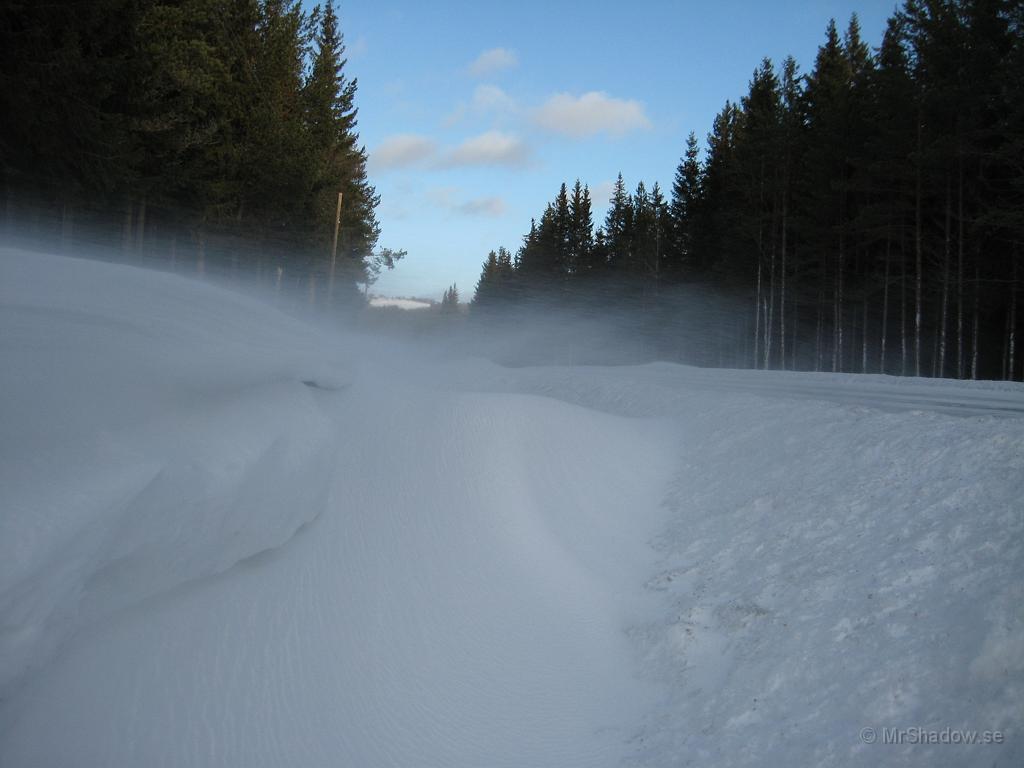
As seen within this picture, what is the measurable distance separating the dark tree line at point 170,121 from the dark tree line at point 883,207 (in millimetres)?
22768

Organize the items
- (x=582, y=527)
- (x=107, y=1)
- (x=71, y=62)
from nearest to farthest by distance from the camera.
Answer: (x=582, y=527), (x=71, y=62), (x=107, y=1)

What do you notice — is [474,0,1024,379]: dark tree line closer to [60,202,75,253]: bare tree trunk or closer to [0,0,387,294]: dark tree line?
[0,0,387,294]: dark tree line

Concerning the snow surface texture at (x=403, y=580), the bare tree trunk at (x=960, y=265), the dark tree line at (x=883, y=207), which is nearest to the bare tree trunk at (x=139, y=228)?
the snow surface texture at (x=403, y=580)

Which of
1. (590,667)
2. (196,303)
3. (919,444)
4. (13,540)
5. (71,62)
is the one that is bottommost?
(590,667)

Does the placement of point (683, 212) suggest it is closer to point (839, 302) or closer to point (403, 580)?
point (839, 302)

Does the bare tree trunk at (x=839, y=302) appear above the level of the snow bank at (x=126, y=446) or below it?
above

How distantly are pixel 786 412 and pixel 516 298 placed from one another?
51.3 m

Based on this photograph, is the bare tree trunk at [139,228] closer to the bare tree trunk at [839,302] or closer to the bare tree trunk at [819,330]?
the bare tree trunk at [839,302]

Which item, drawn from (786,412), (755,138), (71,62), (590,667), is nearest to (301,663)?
(590,667)

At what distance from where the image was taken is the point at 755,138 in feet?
104

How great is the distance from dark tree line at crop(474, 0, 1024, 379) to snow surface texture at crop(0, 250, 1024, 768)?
20266mm

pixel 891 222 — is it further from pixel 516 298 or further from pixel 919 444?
pixel 516 298

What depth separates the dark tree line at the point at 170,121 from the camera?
1355cm

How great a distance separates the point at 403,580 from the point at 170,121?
1883 centimetres
